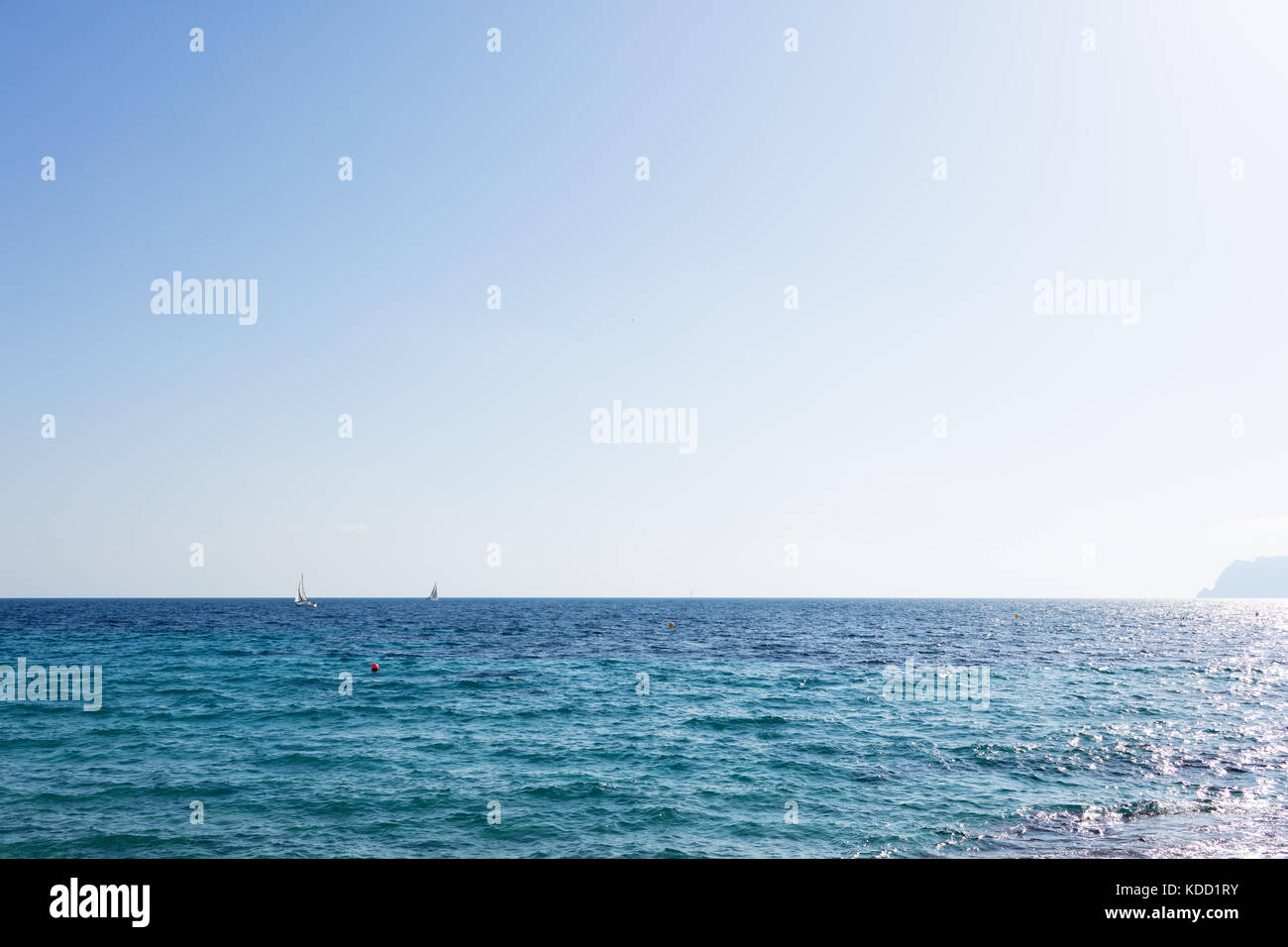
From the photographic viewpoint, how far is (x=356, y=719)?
33906 mm

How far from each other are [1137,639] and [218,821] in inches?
3916

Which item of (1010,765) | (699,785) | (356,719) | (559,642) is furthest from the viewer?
(559,642)

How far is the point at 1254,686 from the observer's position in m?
47.2

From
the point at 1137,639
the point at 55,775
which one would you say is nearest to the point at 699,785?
the point at 55,775

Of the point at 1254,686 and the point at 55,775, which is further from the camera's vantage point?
the point at 1254,686

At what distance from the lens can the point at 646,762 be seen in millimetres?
26672

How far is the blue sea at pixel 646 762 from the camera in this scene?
19.4 meters

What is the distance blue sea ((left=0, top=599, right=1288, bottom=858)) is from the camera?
63.6 feet

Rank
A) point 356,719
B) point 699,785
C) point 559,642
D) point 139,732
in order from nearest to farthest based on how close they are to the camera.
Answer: point 699,785 → point 139,732 → point 356,719 → point 559,642
